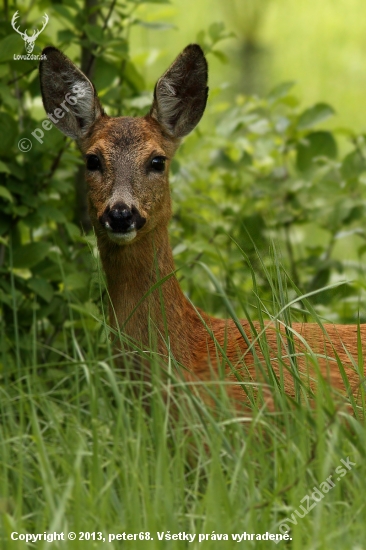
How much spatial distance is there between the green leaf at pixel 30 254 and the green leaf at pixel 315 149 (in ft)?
6.76

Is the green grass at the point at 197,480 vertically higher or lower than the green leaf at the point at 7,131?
lower

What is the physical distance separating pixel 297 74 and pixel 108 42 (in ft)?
23.8

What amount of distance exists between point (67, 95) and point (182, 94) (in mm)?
592

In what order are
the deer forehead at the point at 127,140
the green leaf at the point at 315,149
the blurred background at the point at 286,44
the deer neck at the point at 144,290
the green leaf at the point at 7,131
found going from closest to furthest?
the deer neck at the point at 144,290 < the deer forehead at the point at 127,140 < the green leaf at the point at 7,131 < the green leaf at the point at 315,149 < the blurred background at the point at 286,44

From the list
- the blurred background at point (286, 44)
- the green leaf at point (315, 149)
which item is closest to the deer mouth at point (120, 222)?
the green leaf at point (315, 149)

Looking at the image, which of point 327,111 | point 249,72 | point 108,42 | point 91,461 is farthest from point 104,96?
point 249,72

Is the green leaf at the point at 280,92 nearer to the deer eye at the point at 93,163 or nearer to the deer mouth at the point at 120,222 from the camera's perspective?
the deer eye at the point at 93,163

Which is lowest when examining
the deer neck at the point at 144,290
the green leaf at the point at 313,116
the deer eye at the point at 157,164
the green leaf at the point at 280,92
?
the deer neck at the point at 144,290

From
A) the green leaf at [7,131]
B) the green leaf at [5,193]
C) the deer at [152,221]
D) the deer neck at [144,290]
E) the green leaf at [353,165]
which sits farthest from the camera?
the green leaf at [353,165]

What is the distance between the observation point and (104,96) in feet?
18.7

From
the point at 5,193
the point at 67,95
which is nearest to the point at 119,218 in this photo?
the point at 5,193

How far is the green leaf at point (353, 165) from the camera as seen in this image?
250 inches

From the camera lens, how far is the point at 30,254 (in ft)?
17.7

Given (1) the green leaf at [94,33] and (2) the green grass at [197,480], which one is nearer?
(2) the green grass at [197,480]
